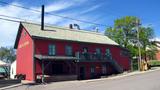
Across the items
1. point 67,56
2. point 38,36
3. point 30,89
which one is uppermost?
point 38,36

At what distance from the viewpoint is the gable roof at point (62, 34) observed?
3840cm

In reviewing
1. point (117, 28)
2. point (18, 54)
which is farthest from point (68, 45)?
point (117, 28)

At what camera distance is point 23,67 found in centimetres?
4044

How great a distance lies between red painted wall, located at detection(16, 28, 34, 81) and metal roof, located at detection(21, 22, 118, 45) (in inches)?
46.6

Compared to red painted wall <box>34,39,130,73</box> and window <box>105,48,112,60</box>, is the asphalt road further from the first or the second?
window <box>105,48,112,60</box>

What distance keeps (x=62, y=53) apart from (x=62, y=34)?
12.2 feet

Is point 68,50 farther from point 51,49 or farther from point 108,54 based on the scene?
point 108,54

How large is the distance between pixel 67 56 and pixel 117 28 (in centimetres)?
2922

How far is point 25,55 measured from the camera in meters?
39.8

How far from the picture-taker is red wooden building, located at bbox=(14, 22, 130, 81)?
36.8 m

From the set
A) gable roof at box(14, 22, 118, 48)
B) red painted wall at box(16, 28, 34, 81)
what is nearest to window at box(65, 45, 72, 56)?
gable roof at box(14, 22, 118, 48)

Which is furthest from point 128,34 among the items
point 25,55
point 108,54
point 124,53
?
point 25,55

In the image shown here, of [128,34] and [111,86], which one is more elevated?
[128,34]

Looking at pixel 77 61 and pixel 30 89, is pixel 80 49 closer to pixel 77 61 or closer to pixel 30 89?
pixel 77 61
